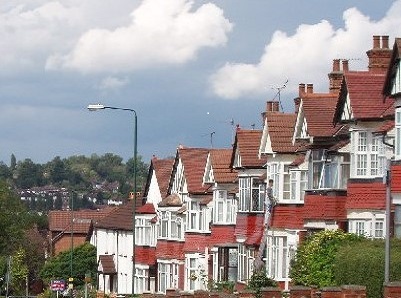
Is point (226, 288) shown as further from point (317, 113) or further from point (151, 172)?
point (151, 172)

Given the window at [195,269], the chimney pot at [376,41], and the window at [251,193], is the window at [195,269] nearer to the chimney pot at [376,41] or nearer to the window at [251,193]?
the window at [251,193]

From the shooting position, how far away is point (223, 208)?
226 ft

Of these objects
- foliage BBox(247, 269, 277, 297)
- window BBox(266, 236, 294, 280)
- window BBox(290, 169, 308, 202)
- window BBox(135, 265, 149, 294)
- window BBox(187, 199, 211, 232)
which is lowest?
window BBox(135, 265, 149, 294)

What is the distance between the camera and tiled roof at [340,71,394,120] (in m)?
47.5

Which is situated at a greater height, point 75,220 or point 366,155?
point 366,155

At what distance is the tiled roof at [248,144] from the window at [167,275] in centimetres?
1619

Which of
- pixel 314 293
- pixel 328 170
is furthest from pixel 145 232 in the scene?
pixel 314 293

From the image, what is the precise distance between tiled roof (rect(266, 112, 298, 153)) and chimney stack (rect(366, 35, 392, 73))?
5.76 metres

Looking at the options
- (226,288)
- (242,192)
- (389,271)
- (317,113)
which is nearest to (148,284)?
(242,192)

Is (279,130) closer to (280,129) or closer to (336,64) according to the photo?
(280,129)

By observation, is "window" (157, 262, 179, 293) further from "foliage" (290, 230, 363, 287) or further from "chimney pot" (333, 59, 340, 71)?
"foliage" (290, 230, 363, 287)

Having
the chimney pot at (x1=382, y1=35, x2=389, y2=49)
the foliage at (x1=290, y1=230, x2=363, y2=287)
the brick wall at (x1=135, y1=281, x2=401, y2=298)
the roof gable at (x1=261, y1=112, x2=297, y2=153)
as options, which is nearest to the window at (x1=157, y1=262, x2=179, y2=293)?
the roof gable at (x1=261, y1=112, x2=297, y2=153)

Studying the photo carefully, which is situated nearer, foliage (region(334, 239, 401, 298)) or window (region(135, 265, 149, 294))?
foliage (region(334, 239, 401, 298))

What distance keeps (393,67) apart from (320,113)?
8.66 meters
